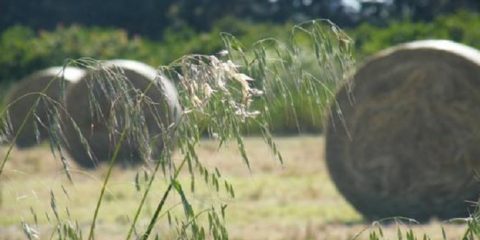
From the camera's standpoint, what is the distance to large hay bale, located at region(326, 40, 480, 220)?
11.4 meters

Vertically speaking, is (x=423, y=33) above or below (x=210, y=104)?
below

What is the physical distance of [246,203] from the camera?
1233cm

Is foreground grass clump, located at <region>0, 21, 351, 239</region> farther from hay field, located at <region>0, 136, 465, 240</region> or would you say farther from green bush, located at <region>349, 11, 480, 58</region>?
green bush, located at <region>349, 11, 480, 58</region>

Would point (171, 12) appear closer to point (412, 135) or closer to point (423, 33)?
point (423, 33)

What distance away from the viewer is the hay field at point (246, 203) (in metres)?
9.34

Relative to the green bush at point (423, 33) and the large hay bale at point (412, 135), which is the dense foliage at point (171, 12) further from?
the large hay bale at point (412, 135)

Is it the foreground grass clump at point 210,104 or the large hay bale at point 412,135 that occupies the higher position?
the foreground grass clump at point 210,104

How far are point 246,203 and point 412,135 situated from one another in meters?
1.56

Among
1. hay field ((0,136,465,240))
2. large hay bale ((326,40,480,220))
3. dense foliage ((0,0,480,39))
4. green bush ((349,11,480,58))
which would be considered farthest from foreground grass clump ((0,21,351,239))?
dense foliage ((0,0,480,39))

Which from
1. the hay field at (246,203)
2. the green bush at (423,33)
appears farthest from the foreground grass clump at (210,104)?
the green bush at (423,33)

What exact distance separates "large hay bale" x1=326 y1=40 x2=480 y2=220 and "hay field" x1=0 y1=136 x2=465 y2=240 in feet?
1.19

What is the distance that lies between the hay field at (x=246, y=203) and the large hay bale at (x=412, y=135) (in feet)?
1.19

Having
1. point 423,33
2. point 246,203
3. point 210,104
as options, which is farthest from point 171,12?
point 210,104

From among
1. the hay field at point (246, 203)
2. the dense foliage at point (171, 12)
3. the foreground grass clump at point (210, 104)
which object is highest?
the foreground grass clump at point (210, 104)
